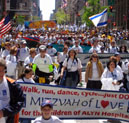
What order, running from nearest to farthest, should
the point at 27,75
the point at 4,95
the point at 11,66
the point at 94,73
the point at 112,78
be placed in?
1. the point at 4,95
2. the point at 27,75
3. the point at 112,78
4. the point at 94,73
5. the point at 11,66

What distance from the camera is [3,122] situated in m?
4.21

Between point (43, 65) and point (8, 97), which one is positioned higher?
point (43, 65)

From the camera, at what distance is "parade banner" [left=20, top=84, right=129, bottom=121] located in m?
6.34

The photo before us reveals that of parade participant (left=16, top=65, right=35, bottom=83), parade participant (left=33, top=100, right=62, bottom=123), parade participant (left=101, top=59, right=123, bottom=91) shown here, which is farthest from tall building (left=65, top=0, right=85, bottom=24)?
parade participant (left=33, top=100, right=62, bottom=123)

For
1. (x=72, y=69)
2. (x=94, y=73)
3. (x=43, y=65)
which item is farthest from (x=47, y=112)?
(x=43, y=65)

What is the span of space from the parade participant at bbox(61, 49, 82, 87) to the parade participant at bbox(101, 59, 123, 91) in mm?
1586

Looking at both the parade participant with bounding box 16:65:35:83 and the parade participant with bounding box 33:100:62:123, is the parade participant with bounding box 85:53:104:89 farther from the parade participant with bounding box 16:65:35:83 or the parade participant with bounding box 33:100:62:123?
the parade participant with bounding box 33:100:62:123

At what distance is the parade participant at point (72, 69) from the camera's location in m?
9.09

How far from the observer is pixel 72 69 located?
9.12 metres

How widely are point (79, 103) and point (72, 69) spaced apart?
107 inches

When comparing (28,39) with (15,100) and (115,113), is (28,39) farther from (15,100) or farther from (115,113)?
(15,100)

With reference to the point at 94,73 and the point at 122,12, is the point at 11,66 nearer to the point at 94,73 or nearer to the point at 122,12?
the point at 94,73

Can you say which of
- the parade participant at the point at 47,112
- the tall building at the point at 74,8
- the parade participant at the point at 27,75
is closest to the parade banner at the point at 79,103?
the parade participant at the point at 27,75

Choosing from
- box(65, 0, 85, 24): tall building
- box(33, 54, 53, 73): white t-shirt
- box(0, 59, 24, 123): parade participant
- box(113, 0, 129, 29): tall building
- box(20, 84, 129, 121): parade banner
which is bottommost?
box(20, 84, 129, 121): parade banner
